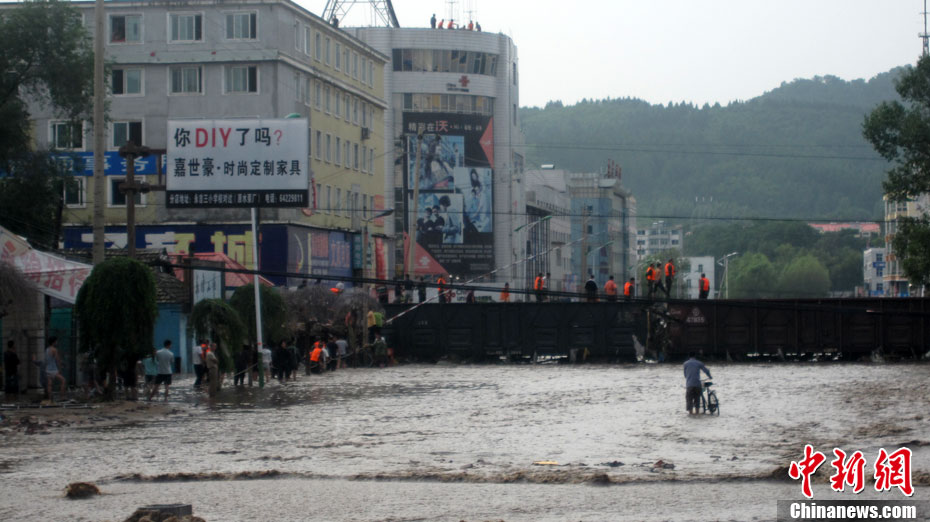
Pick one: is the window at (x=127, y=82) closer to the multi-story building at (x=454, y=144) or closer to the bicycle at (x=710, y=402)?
the multi-story building at (x=454, y=144)

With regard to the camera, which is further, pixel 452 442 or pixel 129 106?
pixel 129 106

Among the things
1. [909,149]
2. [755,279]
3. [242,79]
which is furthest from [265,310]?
[755,279]

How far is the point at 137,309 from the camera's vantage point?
2970 centimetres

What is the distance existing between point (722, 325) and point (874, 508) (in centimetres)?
3698

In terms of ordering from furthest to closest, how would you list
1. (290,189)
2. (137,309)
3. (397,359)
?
(397,359)
(290,189)
(137,309)

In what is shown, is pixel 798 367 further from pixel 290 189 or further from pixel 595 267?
pixel 595 267

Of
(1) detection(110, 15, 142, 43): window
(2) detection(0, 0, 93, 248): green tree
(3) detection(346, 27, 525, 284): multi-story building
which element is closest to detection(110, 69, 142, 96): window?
(1) detection(110, 15, 142, 43): window

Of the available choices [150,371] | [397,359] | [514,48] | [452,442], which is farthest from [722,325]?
[514,48]

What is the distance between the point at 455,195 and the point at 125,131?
124ft

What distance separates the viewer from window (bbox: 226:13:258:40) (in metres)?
66.1

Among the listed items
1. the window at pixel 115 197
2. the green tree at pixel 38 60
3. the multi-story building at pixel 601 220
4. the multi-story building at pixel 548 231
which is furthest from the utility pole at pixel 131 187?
the multi-story building at pixel 601 220

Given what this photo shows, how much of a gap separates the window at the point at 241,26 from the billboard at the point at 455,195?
3238 centimetres

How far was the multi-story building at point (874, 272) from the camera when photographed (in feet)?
533

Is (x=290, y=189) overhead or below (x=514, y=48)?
below
